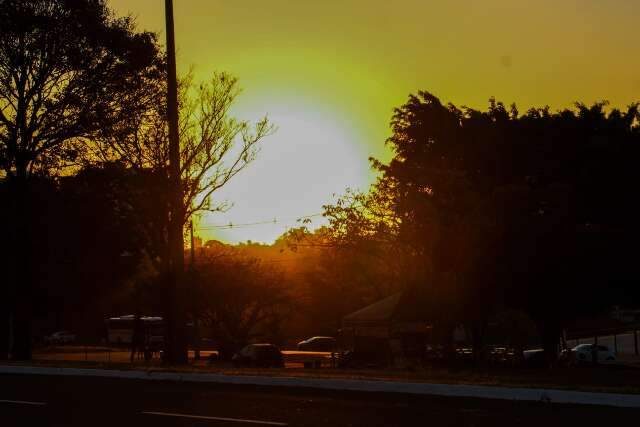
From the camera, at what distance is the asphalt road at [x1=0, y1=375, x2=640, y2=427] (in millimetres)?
11375

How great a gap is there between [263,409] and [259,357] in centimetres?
3330

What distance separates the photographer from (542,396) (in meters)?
13.3

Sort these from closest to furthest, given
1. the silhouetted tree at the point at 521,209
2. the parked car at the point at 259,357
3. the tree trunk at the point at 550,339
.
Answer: the silhouetted tree at the point at 521,209, the tree trunk at the point at 550,339, the parked car at the point at 259,357

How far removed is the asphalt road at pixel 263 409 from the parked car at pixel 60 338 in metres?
80.3

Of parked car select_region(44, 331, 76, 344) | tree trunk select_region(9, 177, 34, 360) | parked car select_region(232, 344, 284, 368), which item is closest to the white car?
parked car select_region(232, 344, 284, 368)

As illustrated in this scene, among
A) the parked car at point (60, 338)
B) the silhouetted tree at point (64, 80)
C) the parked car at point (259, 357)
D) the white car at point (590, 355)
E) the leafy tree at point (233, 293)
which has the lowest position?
the white car at point (590, 355)

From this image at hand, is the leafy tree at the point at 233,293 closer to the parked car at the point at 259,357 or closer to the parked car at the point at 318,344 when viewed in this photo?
the parked car at the point at 318,344

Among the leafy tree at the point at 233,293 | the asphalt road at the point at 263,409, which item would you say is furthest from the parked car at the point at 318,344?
the asphalt road at the point at 263,409

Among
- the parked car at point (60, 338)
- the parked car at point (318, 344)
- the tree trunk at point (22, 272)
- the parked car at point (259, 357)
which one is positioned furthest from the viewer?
the parked car at point (60, 338)

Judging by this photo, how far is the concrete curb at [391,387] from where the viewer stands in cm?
1302

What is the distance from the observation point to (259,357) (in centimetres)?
4562

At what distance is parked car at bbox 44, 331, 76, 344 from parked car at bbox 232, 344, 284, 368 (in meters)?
51.0

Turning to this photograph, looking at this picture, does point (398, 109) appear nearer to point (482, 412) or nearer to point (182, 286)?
point (182, 286)

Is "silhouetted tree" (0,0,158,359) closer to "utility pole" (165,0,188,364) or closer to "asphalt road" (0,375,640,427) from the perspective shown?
"utility pole" (165,0,188,364)
